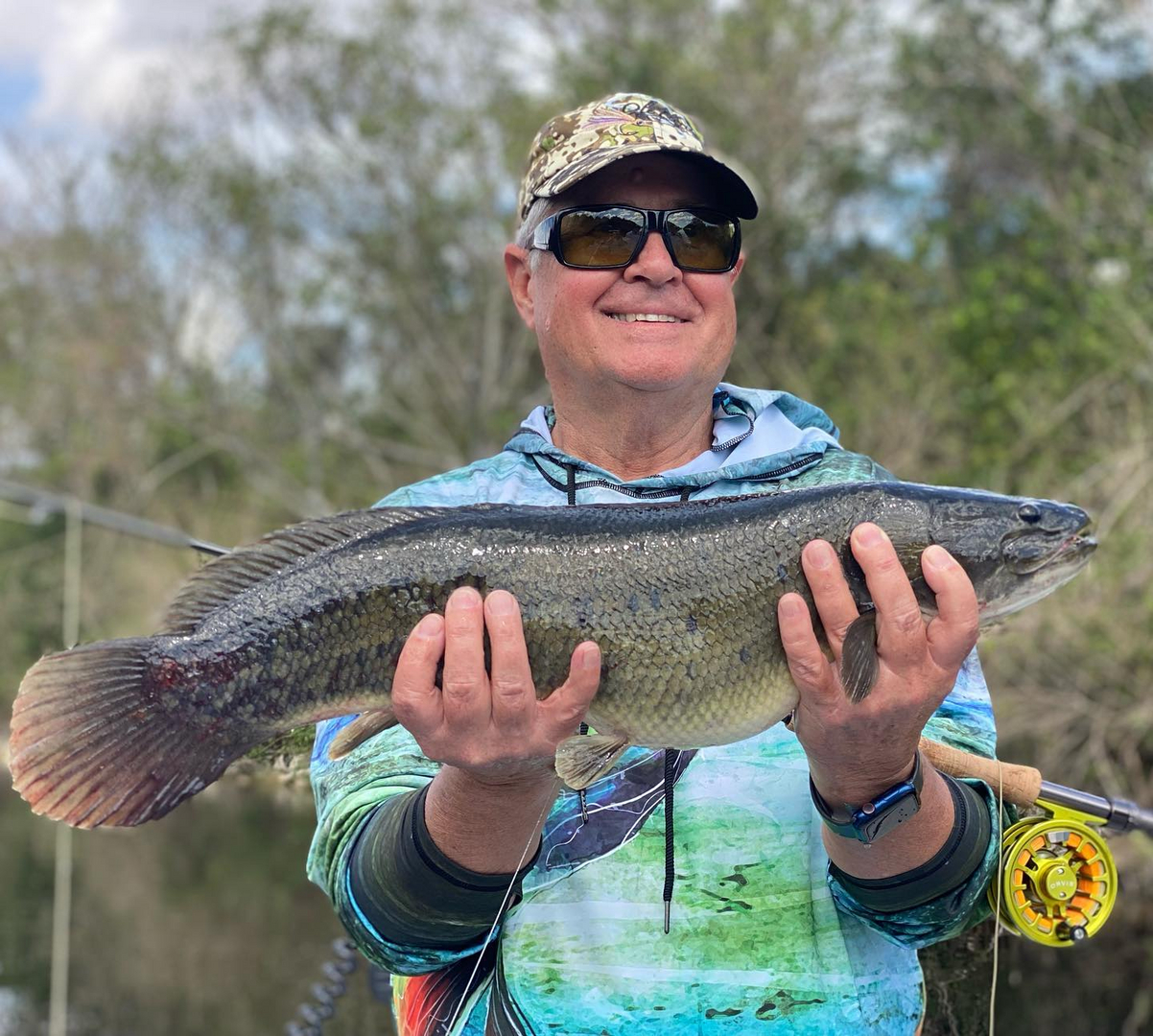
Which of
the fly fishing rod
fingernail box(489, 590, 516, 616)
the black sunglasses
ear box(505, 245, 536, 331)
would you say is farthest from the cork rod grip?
ear box(505, 245, 536, 331)

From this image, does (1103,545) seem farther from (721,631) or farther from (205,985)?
(205,985)

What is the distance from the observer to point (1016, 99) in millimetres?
Answer: 19953

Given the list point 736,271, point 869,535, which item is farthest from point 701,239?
point 869,535

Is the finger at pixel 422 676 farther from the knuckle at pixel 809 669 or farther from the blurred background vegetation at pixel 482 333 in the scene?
the blurred background vegetation at pixel 482 333

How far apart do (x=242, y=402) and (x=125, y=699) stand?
86.3 feet

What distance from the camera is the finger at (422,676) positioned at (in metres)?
2.23

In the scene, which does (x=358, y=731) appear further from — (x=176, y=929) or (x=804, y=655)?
(x=176, y=929)

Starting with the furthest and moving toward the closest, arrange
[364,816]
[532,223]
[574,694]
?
[532,223]
[364,816]
[574,694]

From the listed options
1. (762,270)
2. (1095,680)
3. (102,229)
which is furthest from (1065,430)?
(102,229)

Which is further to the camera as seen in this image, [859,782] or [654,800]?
[654,800]

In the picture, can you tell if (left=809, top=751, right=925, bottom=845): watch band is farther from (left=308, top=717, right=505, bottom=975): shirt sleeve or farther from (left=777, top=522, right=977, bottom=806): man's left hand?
(left=308, top=717, right=505, bottom=975): shirt sleeve

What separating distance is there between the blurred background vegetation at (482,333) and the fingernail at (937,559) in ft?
26.3

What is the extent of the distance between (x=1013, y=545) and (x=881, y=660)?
444 millimetres

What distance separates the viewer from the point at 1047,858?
9.02 feet
